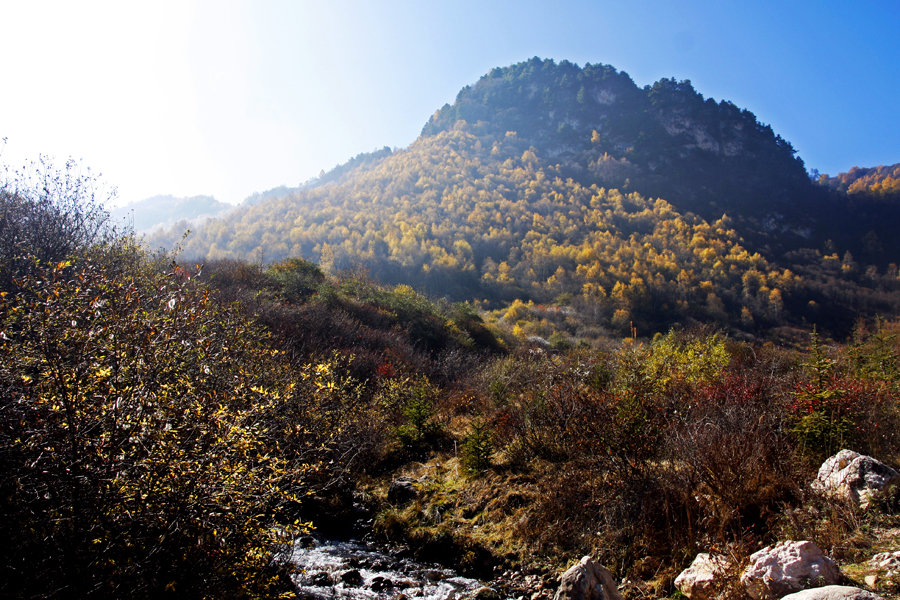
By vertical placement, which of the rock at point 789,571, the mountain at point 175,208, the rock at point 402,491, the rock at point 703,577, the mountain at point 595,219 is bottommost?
the rock at point 402,491

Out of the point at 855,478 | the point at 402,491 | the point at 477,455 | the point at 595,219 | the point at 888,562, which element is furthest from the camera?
the point at 595,219

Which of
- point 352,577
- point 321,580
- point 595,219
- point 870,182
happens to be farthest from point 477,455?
point 870,182

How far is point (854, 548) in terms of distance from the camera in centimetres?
364

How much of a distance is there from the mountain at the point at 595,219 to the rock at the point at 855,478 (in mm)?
34579

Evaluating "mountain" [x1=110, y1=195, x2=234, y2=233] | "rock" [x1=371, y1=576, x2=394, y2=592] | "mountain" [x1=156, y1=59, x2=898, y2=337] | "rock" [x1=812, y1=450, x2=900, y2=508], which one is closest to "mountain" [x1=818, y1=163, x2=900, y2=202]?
"mountain" [x1=156, y1=59, x2=898, y2=337]

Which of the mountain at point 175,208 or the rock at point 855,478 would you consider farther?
the mountain at point 175,208

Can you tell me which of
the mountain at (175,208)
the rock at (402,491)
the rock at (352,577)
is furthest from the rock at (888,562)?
the mountain at (175,208)

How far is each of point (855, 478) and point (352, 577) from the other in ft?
20.4

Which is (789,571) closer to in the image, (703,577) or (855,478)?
(703,577)

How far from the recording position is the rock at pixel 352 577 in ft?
19.1

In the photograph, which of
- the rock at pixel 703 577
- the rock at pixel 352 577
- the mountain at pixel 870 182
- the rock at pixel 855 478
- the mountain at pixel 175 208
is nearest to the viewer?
the rock at pixel 703 577

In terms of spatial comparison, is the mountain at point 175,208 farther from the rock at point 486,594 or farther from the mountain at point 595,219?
the rock at point 486,594

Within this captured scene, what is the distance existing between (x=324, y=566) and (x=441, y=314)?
2149 centimetres

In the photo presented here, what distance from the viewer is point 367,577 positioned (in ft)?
19.6
